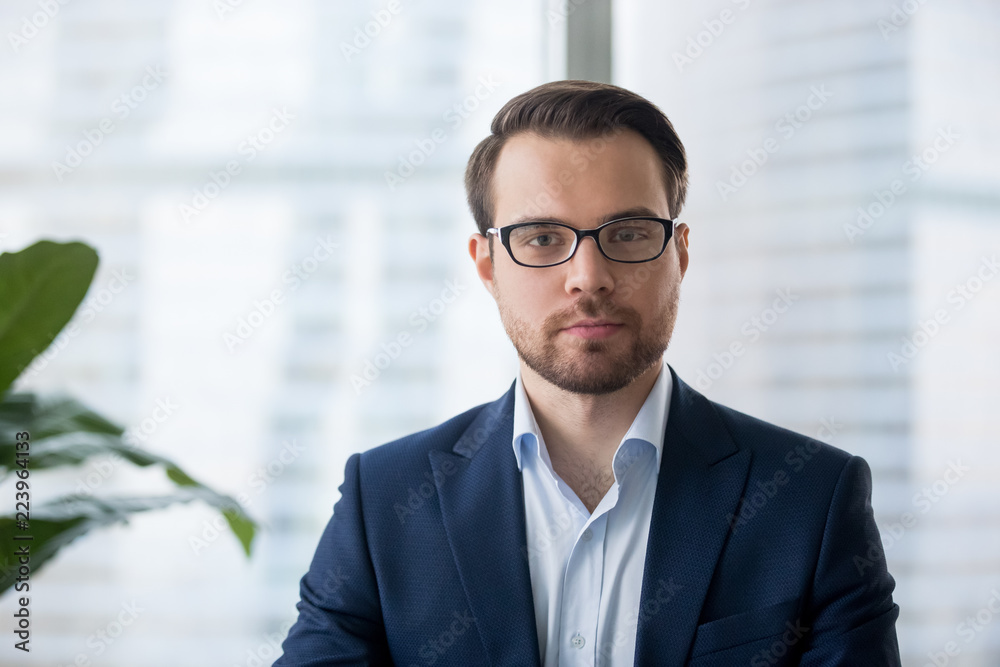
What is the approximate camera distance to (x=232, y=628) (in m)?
2.01

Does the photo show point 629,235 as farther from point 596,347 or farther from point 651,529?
point 651,529

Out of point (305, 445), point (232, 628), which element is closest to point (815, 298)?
point (305, 445)

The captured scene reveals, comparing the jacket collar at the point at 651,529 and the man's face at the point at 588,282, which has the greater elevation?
the man's face at the point at 588,282

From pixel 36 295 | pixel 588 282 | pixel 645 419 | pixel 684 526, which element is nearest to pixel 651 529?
pixel 684 526

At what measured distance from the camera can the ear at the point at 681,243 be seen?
149 centimetres

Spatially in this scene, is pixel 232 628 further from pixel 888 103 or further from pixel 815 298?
pixel 888 103

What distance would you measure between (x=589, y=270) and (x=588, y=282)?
23mm

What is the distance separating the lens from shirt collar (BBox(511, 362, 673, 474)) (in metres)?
1.39

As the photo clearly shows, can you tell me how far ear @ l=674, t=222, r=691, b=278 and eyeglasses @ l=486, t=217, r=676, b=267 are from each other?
105mm

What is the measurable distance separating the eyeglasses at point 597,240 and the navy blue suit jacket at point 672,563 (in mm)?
329

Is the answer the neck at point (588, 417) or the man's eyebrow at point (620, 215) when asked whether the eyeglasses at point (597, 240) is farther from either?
the neck at point (588, 417)

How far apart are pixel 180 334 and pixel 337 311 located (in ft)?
1.50

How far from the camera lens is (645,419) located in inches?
55.3

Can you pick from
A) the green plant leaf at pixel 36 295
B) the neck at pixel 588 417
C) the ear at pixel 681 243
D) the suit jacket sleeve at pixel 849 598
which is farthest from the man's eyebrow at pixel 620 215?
the green plant leaf at pixel 36 295
